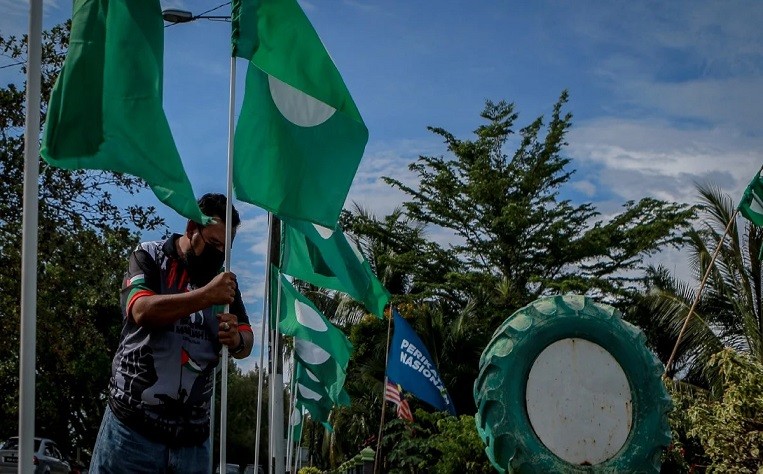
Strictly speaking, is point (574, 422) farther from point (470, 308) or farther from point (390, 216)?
point (390, 216)

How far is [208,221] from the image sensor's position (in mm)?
4504

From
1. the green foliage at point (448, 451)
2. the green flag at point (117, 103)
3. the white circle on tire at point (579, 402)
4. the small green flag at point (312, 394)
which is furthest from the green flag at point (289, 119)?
the small green flag at point (312, 394)

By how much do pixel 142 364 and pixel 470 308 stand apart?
88.5ft

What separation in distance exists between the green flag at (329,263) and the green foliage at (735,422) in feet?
12.8

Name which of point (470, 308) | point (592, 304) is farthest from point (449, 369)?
point (592, 304)

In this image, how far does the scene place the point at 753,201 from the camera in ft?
49.6

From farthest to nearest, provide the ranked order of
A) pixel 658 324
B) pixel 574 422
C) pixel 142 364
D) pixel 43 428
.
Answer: pixel 43 428, pixel 658 324, pixel 574 422, pixel 142 364

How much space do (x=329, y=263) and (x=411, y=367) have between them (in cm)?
664

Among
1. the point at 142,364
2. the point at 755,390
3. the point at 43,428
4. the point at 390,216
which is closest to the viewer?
the point at 142,364

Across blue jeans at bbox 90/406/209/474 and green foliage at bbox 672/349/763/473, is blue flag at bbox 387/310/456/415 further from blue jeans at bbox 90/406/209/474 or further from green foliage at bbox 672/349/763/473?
blue jeans at bbox 90/406/209/474

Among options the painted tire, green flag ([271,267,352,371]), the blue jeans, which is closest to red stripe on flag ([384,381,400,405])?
green flag ([271,267,352,371])

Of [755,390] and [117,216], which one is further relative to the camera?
[117,216]

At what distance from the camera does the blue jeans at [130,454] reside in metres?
4.00

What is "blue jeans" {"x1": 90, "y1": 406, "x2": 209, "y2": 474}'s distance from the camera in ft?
13.1
